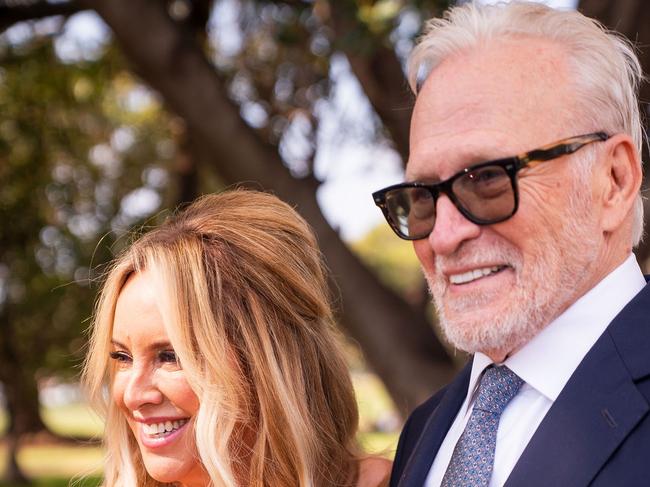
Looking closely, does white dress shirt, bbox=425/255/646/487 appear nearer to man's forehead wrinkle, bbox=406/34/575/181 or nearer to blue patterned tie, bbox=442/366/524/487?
blue patterned tie, bbox=442/366/524/487

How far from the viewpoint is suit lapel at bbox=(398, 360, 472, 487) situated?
2.75 meters

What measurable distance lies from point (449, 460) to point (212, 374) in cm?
88

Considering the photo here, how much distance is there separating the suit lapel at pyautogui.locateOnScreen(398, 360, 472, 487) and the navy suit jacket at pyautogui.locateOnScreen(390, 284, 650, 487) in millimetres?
526

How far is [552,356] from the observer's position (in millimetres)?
2371

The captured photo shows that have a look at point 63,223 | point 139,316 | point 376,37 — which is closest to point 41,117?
point 63,223

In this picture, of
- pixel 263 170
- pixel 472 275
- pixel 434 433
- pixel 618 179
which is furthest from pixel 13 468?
pixel 618 179

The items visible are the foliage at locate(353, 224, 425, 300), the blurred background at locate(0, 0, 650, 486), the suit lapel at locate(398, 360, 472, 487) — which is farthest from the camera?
the foliage at locate(353, 224, 425, 300)

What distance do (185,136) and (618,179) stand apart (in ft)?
25.3

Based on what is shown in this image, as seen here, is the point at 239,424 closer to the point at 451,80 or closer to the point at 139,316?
the point at 139,316

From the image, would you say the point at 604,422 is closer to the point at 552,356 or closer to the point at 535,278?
the point at 552,356

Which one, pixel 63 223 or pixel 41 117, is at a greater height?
pixel 41 117

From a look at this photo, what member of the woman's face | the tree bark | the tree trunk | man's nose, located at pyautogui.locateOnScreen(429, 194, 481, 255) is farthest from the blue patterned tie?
the tree trunk

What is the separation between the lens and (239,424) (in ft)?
10.5

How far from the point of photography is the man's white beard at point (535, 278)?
2346 mm
